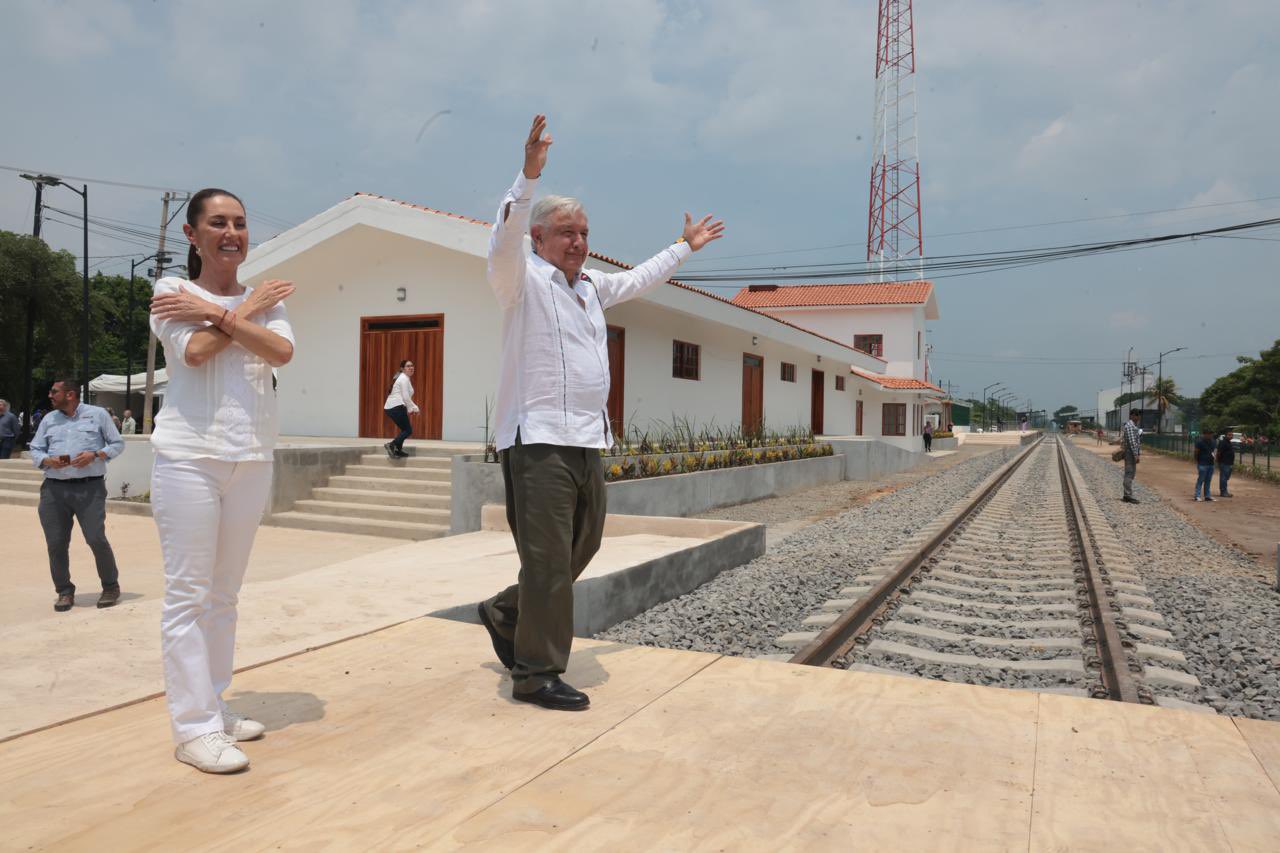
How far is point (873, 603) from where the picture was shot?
616cm

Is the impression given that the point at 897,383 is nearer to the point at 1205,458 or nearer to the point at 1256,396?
the point at 1205,458

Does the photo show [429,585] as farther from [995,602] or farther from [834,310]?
[834,310]

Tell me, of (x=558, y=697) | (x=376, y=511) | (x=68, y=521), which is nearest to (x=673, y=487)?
(x=376, y=511)

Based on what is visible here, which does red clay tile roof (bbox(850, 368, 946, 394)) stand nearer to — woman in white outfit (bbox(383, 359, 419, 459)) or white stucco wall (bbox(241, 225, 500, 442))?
white stucco wall (bbox(241, 225, 500, 442))

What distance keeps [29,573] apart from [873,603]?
739cm

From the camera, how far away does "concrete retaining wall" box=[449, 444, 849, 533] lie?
32.2ft

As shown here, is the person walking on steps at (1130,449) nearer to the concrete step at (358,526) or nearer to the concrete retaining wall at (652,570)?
the concrete retaining wall at (652,570)

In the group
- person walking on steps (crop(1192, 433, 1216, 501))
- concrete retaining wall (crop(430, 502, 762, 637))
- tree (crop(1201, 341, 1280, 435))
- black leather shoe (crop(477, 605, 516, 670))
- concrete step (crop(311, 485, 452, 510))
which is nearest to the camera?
black leather shoe (crop(477, 605, 516, 670))

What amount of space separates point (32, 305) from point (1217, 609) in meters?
33.3

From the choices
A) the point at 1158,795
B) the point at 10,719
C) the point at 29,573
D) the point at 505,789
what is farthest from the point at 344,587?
the point at 1158,795

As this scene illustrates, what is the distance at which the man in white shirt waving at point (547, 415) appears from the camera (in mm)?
3146

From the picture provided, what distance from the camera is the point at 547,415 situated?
3.19 metres

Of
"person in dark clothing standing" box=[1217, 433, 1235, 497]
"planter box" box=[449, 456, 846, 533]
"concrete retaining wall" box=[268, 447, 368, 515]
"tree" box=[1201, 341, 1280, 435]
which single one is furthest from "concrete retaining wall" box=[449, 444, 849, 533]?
"tree" box=[1201, 341, 1280, 435]

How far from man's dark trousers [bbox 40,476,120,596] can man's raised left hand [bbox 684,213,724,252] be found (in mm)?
4834
